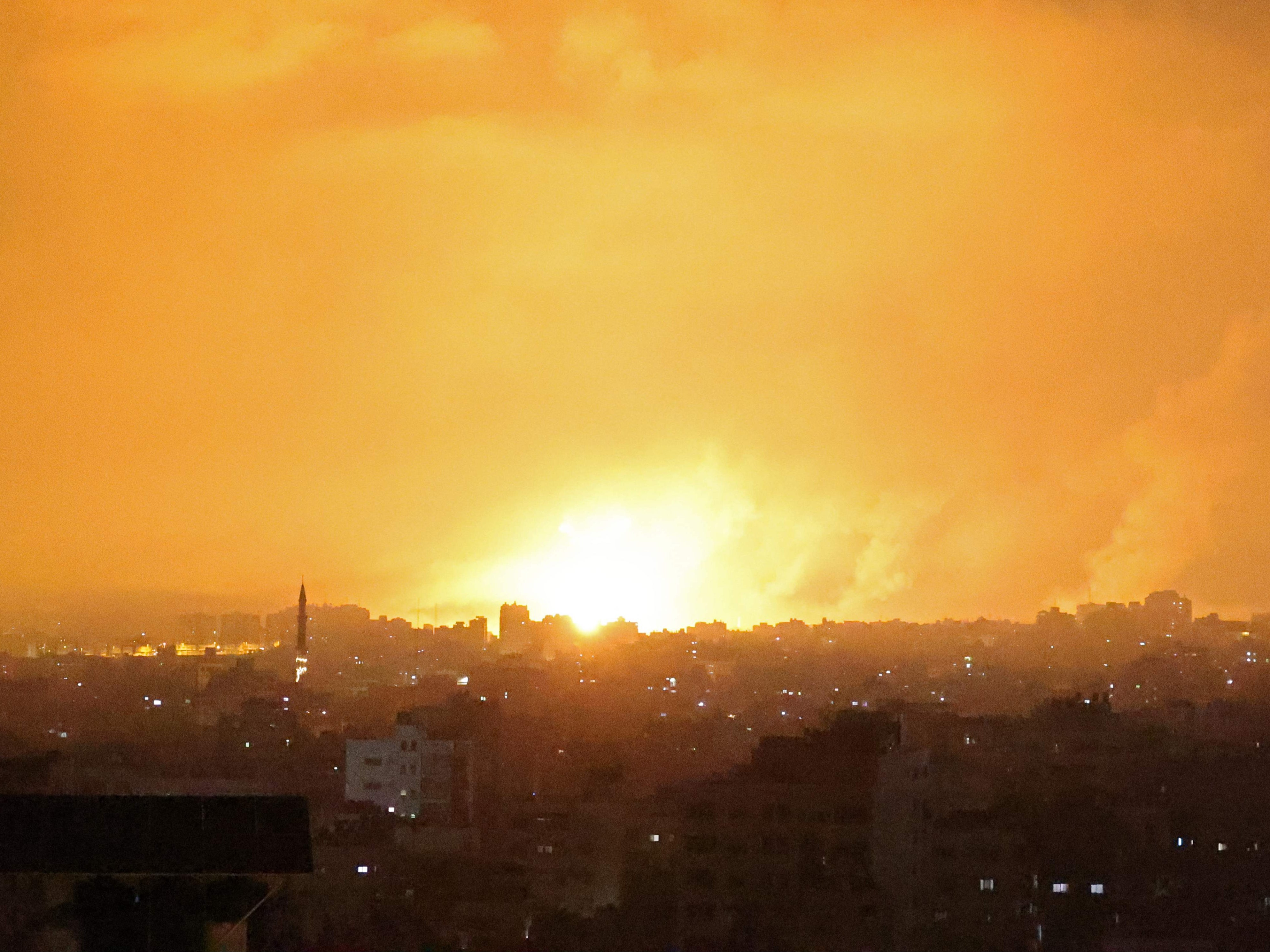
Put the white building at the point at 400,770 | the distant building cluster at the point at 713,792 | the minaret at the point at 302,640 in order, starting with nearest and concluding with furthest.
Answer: the distant building cluster at the point at 713,792, the white building at the point at 400,770, the minaret at the point at 302,640

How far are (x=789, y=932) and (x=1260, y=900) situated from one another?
20.3ft

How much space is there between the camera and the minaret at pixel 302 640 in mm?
65625

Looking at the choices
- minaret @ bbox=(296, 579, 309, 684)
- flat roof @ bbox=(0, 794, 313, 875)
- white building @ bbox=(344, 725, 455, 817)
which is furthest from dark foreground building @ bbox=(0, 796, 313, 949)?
minaret @ bbox=(296, 579, 309, 684)

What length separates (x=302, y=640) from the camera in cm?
6769

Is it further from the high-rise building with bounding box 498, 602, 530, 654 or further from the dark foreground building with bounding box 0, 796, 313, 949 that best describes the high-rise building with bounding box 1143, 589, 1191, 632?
the dark foreground building with bounding box 0, 796, 313, 949

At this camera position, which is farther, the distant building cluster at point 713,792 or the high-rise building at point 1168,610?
the high-rise building at point 1168,610

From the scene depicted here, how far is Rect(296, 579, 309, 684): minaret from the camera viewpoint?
65625 millimetres

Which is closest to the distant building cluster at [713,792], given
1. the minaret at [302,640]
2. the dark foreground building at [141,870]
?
the dark foreground building at [141,870]

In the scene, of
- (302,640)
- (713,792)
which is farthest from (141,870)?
(302,640)

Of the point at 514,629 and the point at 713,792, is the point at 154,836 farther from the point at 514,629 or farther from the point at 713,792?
the point at 514,629

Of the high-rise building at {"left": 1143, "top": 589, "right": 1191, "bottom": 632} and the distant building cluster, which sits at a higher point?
the high-rise building at {"left": 1143, "top": 589, "right": 1191, "bottom": 632}

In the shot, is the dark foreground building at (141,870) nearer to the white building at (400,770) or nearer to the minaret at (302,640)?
the white building at (400,770)

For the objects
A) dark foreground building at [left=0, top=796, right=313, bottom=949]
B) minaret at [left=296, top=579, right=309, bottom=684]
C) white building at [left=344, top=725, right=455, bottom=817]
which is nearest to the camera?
dark foreground building at [left=0, top=796, right=313, bottom=949]

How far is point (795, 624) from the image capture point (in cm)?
7381
